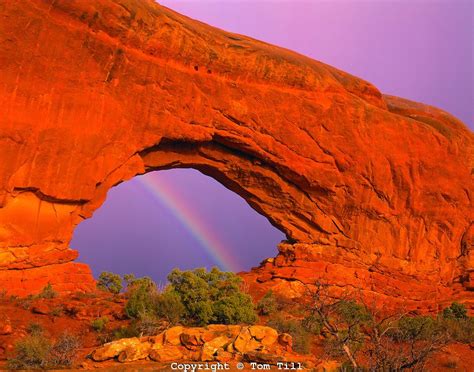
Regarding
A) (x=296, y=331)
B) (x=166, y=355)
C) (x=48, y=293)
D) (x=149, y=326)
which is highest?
(x=48, y=293)

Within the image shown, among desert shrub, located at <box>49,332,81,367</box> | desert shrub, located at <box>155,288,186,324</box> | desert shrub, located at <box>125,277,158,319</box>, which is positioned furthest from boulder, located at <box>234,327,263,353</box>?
desert shrub, located at <box>125,277,158,319</box>

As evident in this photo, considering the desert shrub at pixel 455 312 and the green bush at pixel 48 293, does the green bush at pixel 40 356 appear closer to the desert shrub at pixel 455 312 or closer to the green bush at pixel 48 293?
the green bush at pixel 48 293

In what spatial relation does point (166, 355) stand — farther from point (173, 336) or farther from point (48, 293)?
point (48, 293)

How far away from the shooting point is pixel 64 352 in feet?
32.8

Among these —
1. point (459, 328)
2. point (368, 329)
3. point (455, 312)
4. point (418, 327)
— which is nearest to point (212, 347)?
point (368, 329)

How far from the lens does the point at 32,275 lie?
16.4 meters

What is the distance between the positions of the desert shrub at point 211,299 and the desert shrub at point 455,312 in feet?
33.7

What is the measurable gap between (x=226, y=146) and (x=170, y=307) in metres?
9.74

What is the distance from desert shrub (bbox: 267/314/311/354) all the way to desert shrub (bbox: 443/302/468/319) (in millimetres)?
8876

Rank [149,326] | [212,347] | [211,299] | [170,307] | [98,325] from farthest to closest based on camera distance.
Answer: [211,299] < [170,307] < [98,325] < [149,326] < [212,347]

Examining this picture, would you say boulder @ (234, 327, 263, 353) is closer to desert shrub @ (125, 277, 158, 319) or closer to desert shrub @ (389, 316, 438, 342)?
desert shrub @ (125, 277, 158, 319)

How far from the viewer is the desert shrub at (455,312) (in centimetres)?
2102

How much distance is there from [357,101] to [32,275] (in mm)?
16129

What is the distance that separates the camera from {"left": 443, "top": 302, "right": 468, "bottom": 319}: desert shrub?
827 inches
